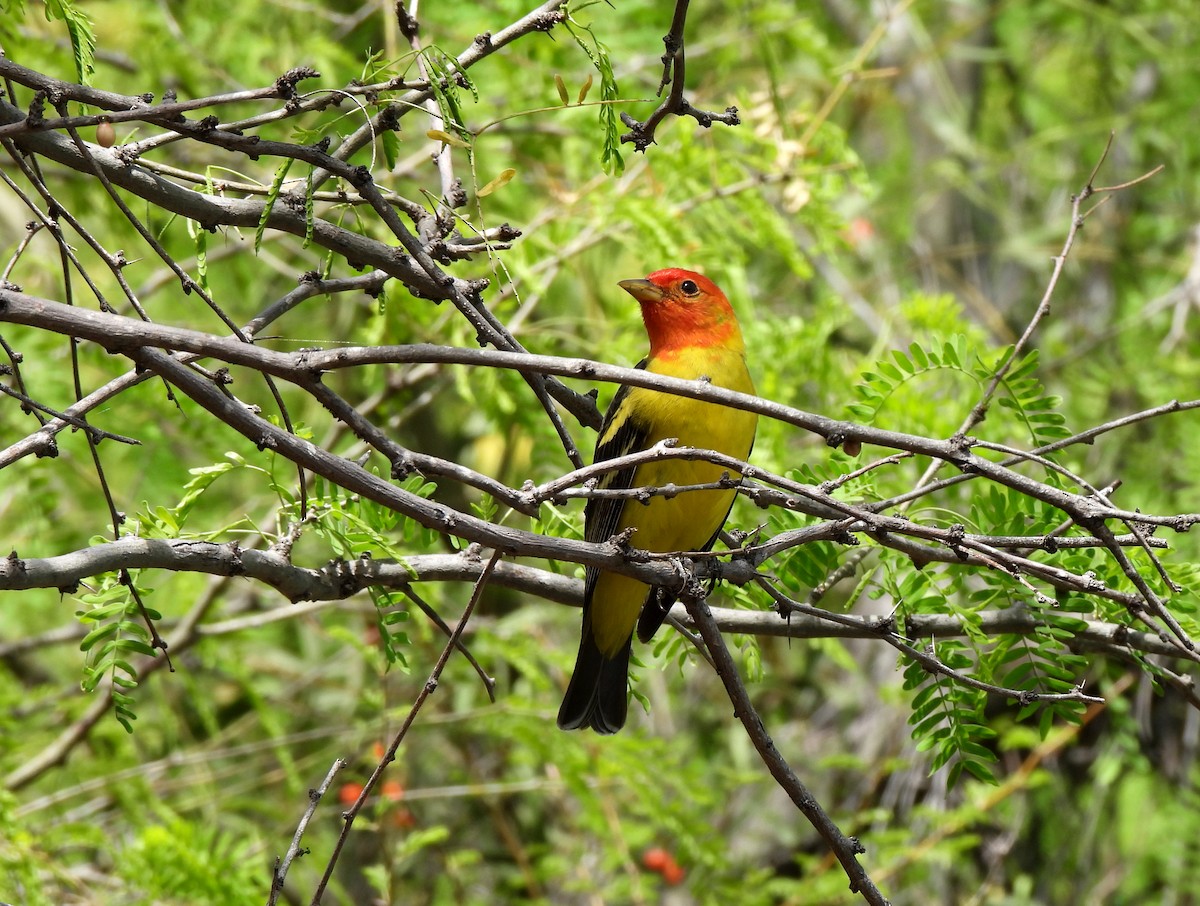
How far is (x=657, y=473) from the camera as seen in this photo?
13.2 ft

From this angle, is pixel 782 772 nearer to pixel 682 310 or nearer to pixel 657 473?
pixel 657 473

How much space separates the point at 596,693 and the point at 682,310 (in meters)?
1.33

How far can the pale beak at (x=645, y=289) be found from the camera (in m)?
4.46

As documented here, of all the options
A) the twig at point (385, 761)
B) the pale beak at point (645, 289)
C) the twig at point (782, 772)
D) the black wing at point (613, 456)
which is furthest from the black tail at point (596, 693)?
the twig at point (385, 761)

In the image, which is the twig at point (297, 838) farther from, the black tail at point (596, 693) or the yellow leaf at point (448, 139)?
the black tail at point (596, 693)

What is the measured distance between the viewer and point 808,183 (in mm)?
5016

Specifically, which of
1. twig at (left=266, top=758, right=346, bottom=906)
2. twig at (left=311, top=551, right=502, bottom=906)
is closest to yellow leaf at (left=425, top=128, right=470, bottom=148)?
twig at (left=311, top=551, right=502, bottom=906)

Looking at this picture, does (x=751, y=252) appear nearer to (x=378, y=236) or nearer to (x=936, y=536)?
(x=378, y=236)

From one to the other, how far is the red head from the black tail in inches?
42.0

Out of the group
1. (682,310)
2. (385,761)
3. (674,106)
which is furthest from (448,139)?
(682,310)

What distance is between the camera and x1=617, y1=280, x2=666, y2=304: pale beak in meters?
4.46

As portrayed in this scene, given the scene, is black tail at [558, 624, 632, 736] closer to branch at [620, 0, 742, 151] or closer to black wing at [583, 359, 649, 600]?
black wing at [583, 359, 649, 600]

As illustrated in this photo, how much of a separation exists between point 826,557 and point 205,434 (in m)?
2.88

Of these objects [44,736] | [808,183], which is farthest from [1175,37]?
[44,736]
